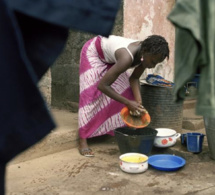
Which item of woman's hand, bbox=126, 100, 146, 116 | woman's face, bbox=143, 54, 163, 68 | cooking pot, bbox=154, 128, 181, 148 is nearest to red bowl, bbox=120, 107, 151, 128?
woman's hand, bbox=126, 100, 146, 116

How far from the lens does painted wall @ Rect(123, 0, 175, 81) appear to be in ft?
14.4

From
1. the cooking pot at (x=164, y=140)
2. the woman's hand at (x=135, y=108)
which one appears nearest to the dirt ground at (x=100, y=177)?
the cooking pot at (x=164, y=140)

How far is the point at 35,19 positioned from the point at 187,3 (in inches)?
17.0

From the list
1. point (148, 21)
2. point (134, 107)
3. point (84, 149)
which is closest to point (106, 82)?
point (134, 107)

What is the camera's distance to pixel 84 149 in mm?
3662

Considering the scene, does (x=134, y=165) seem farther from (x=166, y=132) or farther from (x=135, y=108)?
(x=166, y=132)

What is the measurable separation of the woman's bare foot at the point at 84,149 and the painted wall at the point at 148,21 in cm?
133

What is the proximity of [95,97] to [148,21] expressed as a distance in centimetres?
150

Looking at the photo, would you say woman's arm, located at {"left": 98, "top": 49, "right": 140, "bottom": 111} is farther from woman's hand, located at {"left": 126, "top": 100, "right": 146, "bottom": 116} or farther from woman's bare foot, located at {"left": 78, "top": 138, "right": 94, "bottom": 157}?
woman's bare foot, located at {"left": 78, "top": 138, "right": 94, "bottom": 157}

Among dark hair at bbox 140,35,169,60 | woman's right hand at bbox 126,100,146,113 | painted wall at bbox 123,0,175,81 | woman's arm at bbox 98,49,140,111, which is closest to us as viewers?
dark hair at bbox 140,35,169,60

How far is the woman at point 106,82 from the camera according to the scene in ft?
11.0

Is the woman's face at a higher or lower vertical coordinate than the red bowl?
Result: higher

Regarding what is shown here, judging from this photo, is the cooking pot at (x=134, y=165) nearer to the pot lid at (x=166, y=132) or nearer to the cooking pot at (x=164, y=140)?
the cooking pot at (x=164, y=140)

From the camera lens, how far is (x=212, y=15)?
3.32 feet
